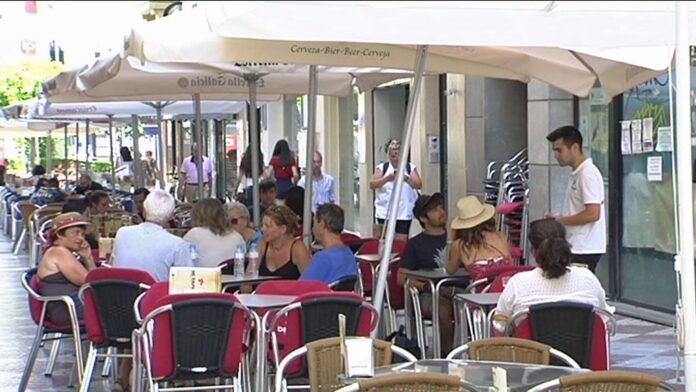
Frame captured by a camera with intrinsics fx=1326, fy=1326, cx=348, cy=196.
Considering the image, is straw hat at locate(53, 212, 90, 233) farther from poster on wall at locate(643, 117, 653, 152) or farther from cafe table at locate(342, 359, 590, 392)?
poster on wall at locate(643, 117, 653, 152)

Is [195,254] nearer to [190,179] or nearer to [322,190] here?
[322,190]

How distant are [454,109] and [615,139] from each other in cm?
449

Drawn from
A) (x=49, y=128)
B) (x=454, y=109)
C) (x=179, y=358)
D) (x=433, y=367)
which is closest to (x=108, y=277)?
(x=179, y=358)

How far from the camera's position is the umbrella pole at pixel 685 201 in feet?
15.0

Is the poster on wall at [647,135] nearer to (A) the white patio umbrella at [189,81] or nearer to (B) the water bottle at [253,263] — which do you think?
(A) the white patio umbrella at [189,81]

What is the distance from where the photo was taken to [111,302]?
26.6ft

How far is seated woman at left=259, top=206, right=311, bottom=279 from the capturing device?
9.11 metres

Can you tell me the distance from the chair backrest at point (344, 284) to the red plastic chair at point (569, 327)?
1696 mm

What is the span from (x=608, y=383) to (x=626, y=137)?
8.56 m

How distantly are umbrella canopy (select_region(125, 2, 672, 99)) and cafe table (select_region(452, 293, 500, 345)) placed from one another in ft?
4.84

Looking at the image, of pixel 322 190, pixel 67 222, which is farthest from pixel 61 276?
pixel 322 190

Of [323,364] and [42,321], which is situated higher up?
[323,364]

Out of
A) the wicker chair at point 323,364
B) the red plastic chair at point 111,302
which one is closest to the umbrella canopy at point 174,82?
the red plastic chair at point 111,302

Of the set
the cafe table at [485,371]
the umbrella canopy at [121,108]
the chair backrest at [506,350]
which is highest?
the umbrella canopy at [121,108]
